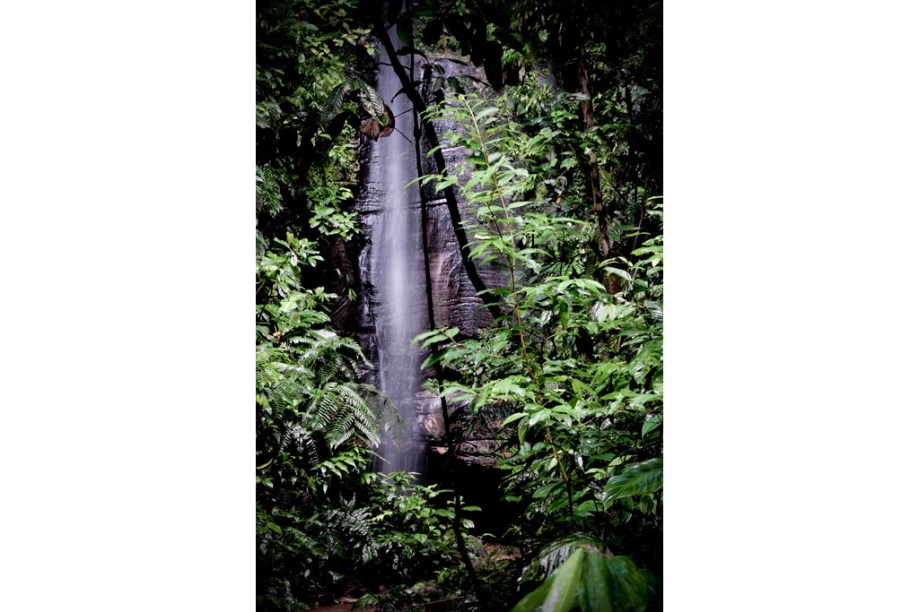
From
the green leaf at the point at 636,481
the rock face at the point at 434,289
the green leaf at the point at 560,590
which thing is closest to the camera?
the green leaf at the point at 560,590

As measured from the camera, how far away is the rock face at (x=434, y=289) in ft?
5.20

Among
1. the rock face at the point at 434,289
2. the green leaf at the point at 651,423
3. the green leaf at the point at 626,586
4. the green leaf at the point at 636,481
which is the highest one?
the rock face at the point at 434,289

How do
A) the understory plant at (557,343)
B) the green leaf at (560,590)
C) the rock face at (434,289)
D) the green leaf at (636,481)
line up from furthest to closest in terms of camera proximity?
the rock face at (434,289) → the understory plant at (557,343) → the green leaf at (636,481) → the green leaf at (560,590)

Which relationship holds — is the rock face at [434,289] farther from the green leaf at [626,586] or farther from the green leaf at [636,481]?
the green leaf at [626,586]

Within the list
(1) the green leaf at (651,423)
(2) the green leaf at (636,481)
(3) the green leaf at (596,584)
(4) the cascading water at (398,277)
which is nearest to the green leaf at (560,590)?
(3) the green leaf at (596,584)

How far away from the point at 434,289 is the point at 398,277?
114 mm

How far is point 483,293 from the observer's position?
1.60 m

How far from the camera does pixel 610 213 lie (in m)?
1.61

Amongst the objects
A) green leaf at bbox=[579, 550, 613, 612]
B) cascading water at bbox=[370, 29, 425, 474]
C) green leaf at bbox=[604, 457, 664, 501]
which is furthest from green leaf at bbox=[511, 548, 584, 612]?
cascading water at bbox=[370, 29, 425, 474]

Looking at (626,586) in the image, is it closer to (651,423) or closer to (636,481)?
(636,481)
